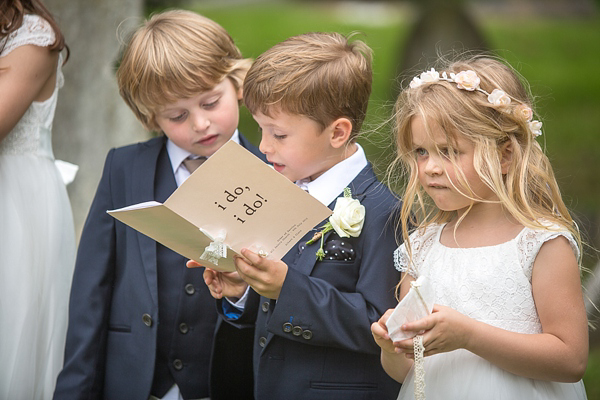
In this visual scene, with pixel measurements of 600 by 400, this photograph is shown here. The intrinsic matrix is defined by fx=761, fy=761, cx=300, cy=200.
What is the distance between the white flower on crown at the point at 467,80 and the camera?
2.51 m

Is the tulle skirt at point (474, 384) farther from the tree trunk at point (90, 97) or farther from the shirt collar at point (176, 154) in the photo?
the tree trunk at point (90, 97)

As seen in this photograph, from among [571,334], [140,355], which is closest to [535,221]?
[571,334]

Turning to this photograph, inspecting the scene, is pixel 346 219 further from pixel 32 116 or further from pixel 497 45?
pixel 497 45

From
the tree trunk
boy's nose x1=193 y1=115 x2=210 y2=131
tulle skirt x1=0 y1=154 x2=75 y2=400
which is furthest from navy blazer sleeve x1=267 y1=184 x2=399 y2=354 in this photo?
the tree trunk

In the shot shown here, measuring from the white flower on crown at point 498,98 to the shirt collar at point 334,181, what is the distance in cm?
57

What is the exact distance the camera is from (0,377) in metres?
3.11

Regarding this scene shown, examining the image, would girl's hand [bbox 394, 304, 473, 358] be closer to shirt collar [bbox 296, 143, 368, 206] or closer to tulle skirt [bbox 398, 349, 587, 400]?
tulle skirt [bbox 398, 349, 587, 400]

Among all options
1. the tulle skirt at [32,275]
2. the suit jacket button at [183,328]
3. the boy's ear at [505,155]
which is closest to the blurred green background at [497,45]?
the boy's ear at [505,155]

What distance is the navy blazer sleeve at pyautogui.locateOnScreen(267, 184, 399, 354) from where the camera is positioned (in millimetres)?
2529

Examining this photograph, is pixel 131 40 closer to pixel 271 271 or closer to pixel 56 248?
pixel 56 248

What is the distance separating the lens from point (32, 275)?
3.23m

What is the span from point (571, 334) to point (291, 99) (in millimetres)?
1209

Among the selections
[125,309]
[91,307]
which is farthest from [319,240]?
[91,307]

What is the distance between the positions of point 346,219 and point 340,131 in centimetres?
37
